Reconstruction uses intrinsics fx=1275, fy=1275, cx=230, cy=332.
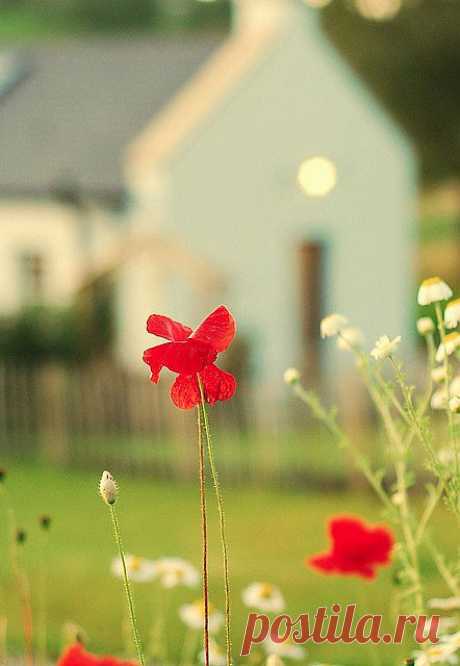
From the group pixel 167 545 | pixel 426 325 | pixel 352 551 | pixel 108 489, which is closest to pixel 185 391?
pixel 108 489

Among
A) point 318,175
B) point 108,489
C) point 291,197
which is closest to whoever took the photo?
point 108,489

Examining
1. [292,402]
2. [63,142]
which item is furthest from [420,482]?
[63,142]

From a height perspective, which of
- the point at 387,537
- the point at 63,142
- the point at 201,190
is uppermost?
the point at 63,142

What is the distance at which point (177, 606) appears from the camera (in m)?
5.83

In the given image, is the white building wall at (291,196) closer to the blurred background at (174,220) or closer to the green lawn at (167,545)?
the blurred background at (174,220)

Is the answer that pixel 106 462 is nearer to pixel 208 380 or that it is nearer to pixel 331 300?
pixel 331 300

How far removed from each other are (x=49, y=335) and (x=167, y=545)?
29.3 feet

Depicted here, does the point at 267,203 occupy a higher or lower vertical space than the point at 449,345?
higher

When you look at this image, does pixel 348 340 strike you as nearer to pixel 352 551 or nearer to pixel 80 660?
pixel 352 551

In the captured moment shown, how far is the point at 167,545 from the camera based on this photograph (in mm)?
7668

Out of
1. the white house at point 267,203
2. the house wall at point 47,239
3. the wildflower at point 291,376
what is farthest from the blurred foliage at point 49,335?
the wildflower at point 291,376

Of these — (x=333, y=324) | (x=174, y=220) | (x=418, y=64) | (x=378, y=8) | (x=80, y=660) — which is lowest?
(x=80, y=660)

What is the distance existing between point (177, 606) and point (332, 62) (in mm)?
12726

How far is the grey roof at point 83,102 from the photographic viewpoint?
63.5 feet
